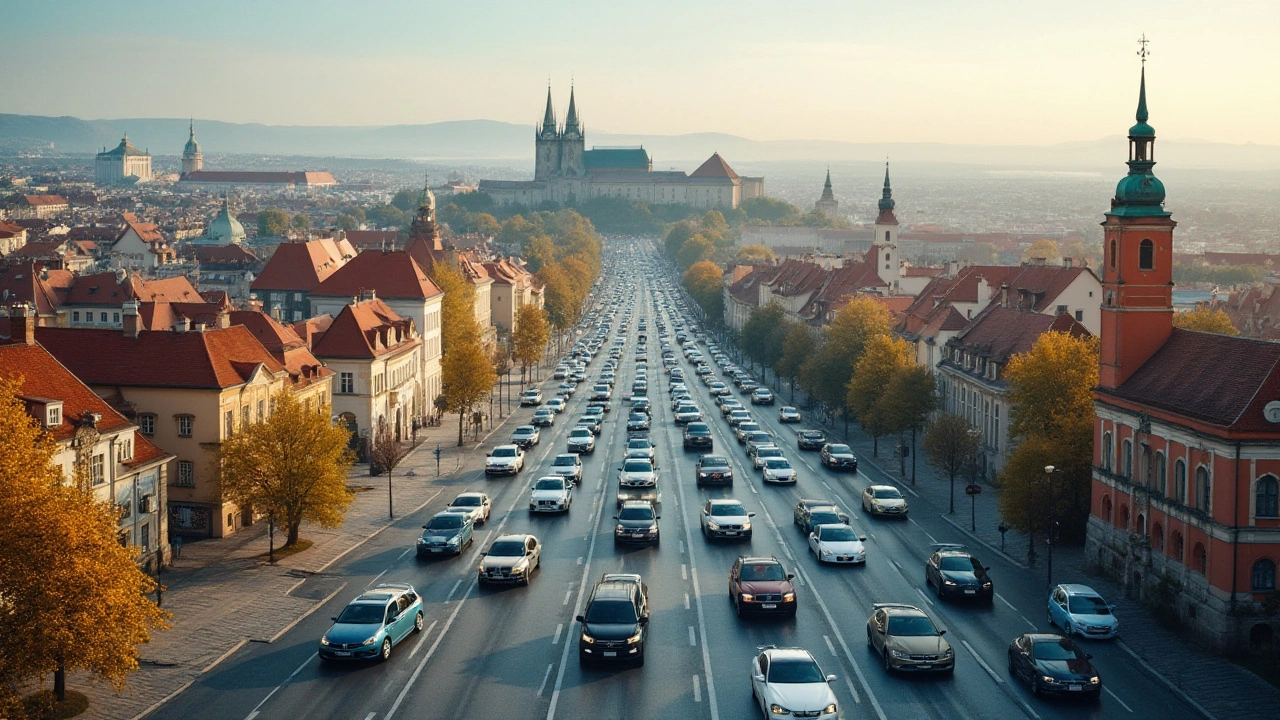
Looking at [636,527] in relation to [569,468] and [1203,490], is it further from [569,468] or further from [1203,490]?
[1203,490]

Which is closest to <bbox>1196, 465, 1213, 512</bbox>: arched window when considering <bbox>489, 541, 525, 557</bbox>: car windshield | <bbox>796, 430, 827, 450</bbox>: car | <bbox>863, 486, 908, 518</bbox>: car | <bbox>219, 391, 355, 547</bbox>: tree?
<bbox>863, 486, 908, 518</bbox>: car

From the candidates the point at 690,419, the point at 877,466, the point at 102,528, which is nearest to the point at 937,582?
the point at 102,528

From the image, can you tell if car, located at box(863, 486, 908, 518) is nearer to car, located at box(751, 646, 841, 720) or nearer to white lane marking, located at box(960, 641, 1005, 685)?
white lane marking, located at box(960, 641, 1005, 685)

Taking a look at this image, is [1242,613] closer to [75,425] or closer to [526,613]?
[526,613]

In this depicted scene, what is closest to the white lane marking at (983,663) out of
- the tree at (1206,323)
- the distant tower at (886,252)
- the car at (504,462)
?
the car at (504,462)

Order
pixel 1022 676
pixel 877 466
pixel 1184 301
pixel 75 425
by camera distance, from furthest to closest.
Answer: pixel 1184 301, pixel 877 466, pixel 75 425, pixel 1022 676

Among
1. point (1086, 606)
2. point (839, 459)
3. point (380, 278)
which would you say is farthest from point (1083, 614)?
point (380, 278)
